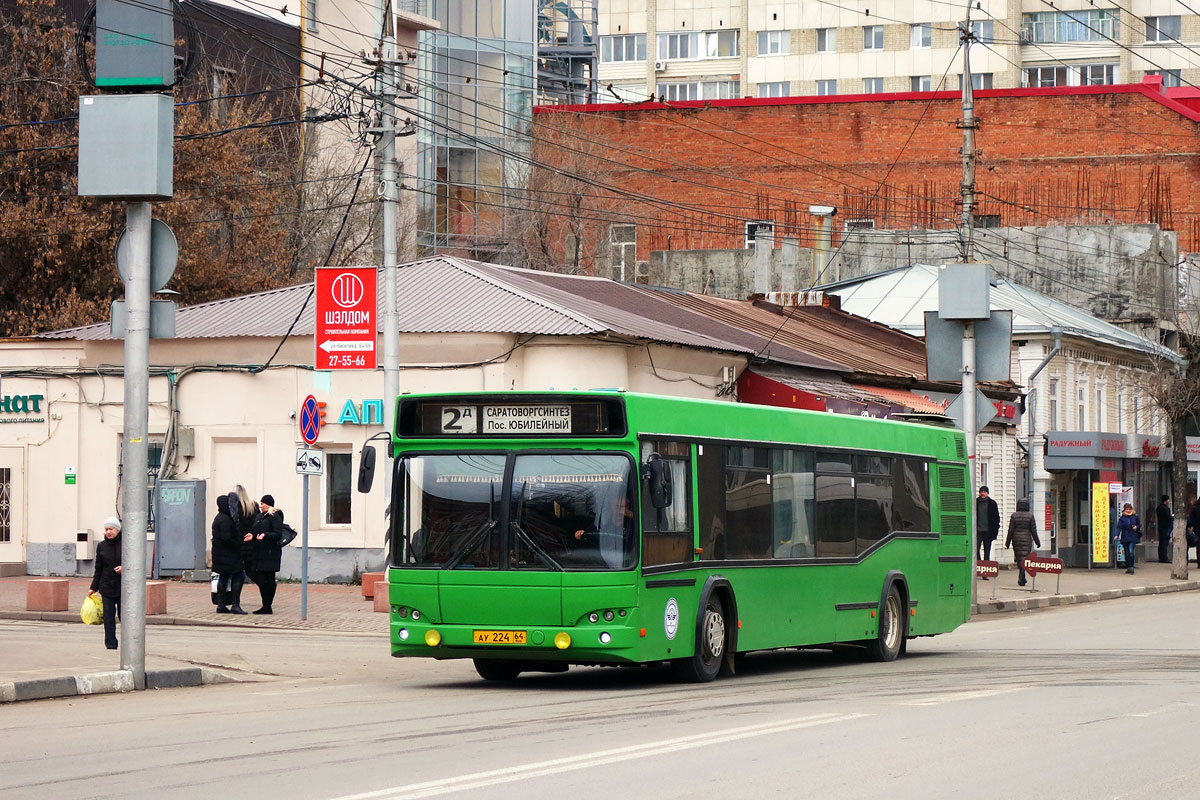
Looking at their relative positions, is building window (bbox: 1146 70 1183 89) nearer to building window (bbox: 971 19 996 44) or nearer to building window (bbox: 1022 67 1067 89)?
building window (bbox: 1022 67 1067 89)

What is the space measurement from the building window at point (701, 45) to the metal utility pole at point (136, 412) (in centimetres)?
8292

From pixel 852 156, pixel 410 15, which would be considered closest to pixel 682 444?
pixel 410 15

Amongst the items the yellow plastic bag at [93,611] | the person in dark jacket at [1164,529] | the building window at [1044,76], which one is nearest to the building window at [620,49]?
the building window at [1044,76]

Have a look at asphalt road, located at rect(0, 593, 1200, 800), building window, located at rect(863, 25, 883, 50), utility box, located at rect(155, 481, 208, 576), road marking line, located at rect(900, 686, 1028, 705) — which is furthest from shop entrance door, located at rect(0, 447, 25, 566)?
building window, located at rect(863, 25, 883, 50)

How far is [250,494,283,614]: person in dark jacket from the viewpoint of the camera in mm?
24344

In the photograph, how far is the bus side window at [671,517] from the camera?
1477 cm

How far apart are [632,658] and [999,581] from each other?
23676 mm

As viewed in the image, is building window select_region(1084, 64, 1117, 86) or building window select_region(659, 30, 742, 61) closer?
building window select_region(1084, 64, 1117, 86)

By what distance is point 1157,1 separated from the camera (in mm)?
89812

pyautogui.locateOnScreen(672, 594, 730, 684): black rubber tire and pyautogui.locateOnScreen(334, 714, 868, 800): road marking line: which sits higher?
pyautogui.locateOnScreen(672, 594, 730, 684): black rubber tire

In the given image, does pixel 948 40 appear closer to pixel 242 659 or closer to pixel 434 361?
pixel 434 361

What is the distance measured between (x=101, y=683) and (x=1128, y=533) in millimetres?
31927

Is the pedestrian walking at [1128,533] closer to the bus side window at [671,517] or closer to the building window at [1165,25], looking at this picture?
the bus side window at [671,517]

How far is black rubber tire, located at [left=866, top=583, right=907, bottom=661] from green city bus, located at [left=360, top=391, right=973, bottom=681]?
7.14 ft
